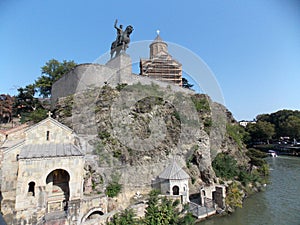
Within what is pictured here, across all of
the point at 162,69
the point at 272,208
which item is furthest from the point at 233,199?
the point at 162,69

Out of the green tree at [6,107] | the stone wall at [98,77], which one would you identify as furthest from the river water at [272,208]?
the green tree at [6,107]

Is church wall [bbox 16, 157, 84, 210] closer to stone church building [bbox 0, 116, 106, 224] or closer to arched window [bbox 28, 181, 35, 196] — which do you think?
stone church building [bbox 0, 116, 106, 224]

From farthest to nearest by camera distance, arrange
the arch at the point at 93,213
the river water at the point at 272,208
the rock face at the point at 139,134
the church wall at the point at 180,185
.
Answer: the rock face at the point at 139,134 → the church wall at the point at 180,185 → the river water at the point at 272,208 → the arch at the point at 93,213

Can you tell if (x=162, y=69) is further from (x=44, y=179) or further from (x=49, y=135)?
(x=44, y=179)

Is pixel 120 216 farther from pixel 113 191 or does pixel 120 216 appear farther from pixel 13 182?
pixel 13 182

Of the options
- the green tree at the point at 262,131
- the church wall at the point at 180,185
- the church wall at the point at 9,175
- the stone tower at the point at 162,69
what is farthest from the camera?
the green tree at the point at 262,131

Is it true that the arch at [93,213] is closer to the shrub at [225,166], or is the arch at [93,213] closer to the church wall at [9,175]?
the church wall at [9,175]

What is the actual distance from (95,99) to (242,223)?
1540 centimetres

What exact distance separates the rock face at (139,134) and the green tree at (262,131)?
30.7 m

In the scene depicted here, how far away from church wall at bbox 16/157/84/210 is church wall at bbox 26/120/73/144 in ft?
5.91

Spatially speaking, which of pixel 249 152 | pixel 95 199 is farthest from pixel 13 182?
pixel 249 152

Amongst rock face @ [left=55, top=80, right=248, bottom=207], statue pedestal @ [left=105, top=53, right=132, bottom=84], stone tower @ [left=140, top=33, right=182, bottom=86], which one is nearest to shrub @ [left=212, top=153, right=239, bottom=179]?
rock face @ [left=55, top=80, right=248, bottom=207]

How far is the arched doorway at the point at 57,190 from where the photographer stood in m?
11.6

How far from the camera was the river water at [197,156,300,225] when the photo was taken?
44.6 ft
